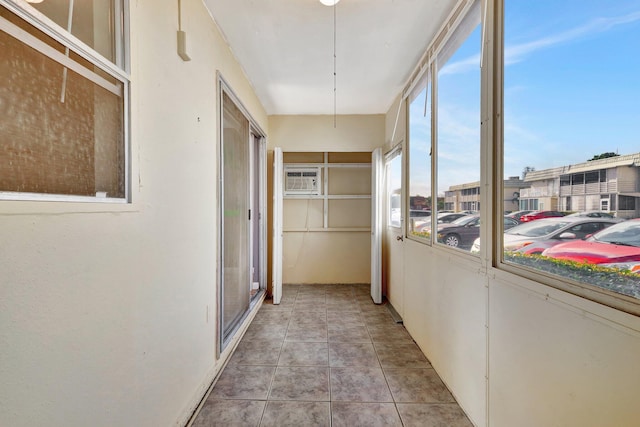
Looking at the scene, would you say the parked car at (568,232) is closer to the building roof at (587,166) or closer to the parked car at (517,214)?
the parked car at (517,214)

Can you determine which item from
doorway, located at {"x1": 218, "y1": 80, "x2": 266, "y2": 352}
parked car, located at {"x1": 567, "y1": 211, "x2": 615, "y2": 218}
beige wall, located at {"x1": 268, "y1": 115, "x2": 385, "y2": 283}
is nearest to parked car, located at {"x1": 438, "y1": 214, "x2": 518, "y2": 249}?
parked car, located at {"x1": 567, "y1": 211, "x2": 615, "y2": 218}

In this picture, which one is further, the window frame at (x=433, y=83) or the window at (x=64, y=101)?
the window frame at (x=433, y=83)

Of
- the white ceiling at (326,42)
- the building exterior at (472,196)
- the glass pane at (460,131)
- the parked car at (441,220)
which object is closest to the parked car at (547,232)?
the building exterior at (472,196)

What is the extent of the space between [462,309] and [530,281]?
677 mm

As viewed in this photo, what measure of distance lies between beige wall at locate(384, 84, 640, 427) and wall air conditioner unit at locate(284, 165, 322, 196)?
2.80m

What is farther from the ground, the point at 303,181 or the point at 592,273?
the point at 303,181

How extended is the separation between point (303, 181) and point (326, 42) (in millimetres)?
2539

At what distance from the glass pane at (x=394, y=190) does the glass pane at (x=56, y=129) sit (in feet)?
9.44

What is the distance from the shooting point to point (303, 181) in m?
4.73

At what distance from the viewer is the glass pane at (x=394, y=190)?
3.42m

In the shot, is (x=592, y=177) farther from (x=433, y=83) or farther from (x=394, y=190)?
(x=394, y=190)

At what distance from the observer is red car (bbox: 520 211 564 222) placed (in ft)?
3.81

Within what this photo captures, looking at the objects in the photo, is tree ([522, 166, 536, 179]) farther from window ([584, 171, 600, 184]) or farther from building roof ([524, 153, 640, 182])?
window ([584, 171, 600, 184])

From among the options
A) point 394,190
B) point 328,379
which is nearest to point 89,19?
point 328,379
